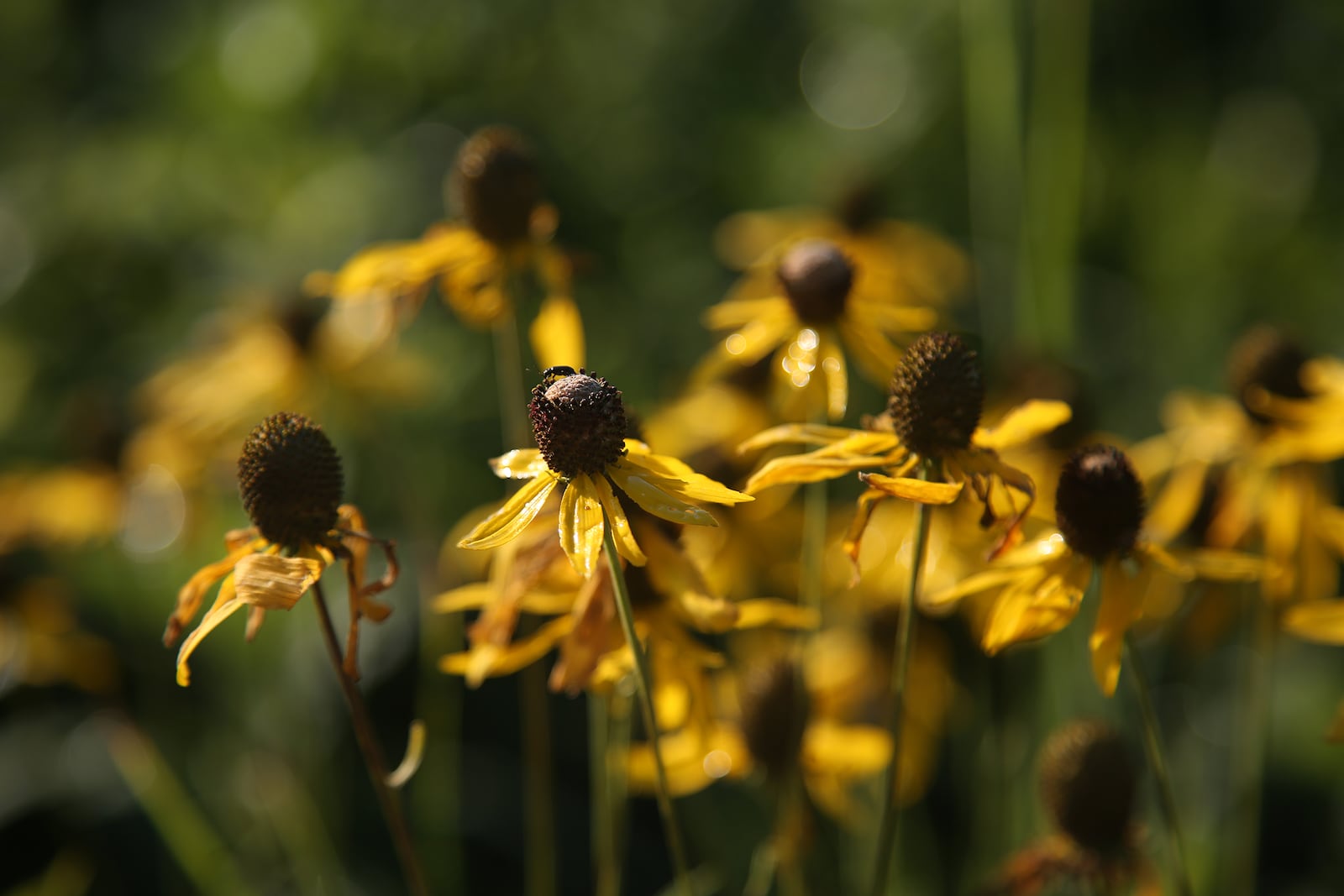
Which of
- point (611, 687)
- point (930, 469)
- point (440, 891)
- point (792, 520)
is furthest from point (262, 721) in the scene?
point (930, 469)

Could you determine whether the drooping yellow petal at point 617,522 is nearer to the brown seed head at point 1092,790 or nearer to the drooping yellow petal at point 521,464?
the drooping yellow petal at point 521,464

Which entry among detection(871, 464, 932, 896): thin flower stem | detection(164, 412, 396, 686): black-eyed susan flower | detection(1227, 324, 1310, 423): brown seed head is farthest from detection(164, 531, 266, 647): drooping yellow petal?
detection(1227, 324, 1310, 423): brown seed head

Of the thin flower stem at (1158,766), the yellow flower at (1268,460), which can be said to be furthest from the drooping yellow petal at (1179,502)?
the thin flower stem at (1158,766)

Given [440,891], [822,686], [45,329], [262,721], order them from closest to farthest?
[822,686] < [440,891] < [262,721] < [45,329]

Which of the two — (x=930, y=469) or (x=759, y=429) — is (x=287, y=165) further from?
(x=930, y=469)

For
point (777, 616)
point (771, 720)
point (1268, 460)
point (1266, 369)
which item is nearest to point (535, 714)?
point (771, 720)

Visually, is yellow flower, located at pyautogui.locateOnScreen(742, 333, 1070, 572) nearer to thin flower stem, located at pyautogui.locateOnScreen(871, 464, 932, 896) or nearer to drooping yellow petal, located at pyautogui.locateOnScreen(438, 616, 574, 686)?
thin flower stem, located at pyautogui.locateOnScreen(871, 464, 932, 896)
